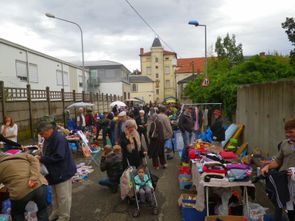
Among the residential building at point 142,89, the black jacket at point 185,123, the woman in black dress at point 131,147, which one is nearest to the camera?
the woman in black dress at point 131,147

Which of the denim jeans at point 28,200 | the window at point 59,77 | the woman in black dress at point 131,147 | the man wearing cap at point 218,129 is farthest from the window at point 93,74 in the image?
the denim jeans at point 28,200

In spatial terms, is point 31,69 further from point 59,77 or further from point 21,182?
point 21,182

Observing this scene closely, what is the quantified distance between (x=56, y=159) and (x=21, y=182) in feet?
2.37

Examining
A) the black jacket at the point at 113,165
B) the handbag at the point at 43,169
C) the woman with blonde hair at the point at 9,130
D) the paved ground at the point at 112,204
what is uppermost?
the woman with blonde hair at the point at 9,130

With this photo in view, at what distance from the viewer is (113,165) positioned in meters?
5.73

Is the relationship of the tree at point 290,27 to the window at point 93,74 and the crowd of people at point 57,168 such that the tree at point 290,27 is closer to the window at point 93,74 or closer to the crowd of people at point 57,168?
the crowd of people at point 57,168

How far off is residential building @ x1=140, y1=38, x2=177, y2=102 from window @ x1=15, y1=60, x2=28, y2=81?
52.0m

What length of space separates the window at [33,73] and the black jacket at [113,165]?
1604 cm

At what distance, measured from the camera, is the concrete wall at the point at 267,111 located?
5872 mm

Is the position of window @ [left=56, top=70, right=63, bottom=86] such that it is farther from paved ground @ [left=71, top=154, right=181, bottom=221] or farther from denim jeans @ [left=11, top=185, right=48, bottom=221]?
denim jeans @ [left=11, top=185, right=48, bottom=221]

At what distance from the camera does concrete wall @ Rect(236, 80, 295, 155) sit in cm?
587

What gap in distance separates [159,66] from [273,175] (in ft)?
223

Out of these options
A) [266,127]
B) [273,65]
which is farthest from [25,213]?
[273,65]

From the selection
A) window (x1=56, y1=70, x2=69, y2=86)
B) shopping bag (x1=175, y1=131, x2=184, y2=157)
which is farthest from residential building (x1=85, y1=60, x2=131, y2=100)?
shopping bag (x1=175, y1=131, x2=184, y2=157)
